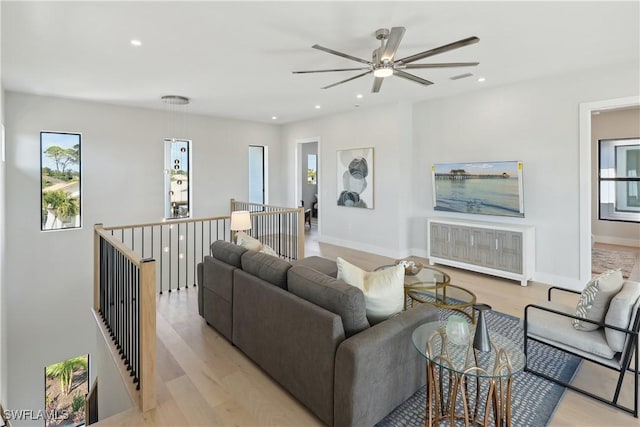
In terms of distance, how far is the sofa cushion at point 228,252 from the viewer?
10.2ft

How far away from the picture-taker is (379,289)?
230 cm

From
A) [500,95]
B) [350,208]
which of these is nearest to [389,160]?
[350,208]

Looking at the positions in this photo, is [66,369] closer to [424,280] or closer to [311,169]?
[424,280]

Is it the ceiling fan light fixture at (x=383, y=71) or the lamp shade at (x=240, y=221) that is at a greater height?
the ceiling fan light fixture at (x=383, y=71)

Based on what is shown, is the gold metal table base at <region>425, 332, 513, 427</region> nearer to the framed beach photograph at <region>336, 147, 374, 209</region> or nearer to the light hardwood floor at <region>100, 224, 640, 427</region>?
the light hardwood floor at <region>100, 224, 640, 427</region>

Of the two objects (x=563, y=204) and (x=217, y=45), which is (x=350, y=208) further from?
(x=217, y=45)

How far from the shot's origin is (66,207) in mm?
6109

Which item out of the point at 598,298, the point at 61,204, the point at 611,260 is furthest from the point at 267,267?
the point at 611,260

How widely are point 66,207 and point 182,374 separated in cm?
517

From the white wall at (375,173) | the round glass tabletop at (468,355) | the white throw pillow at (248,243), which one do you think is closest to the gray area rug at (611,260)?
the white wall at (375,173)

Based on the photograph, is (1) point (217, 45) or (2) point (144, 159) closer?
(1) point (217, 45)

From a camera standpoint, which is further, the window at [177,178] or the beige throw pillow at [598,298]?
the window at [177,178]

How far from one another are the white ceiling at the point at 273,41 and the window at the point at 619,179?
13.4ft

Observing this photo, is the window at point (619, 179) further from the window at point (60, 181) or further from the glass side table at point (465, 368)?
the window at point (60, 181)
